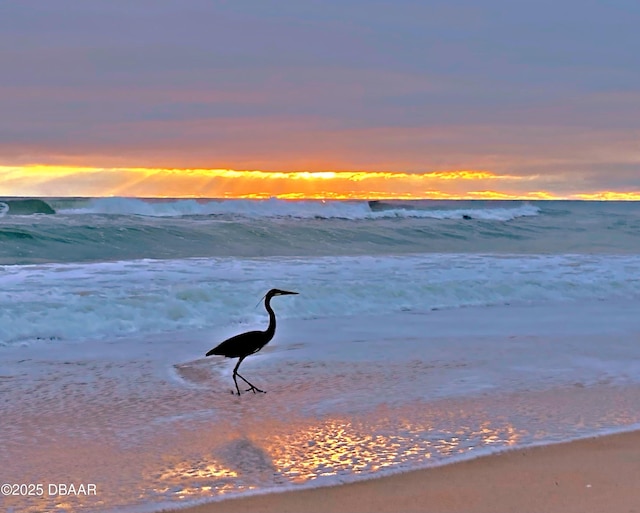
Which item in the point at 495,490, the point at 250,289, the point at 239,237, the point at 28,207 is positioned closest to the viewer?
the point at 495,490

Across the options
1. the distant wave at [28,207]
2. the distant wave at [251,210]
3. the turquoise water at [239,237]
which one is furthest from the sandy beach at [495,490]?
the distant wave at [28,207]

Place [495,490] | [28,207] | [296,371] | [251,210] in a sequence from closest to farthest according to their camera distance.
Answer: [495,490] < [296,371] < [28,207] < [251,210]

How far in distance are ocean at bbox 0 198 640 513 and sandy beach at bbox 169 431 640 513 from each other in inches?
6.7

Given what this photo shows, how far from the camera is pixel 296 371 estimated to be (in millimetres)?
7688

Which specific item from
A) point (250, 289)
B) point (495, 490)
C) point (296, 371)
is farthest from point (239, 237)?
point (495, 490)

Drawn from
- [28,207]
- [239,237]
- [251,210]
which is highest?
[251,210]

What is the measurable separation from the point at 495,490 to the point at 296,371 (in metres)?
3.44

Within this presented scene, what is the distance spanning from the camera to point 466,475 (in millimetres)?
4664

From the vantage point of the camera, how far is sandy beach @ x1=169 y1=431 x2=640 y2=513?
13.8 feet

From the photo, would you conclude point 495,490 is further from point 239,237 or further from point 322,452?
point 239,237

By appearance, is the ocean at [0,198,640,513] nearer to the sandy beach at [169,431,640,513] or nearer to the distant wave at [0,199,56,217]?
the sandy beach at [169,431,640,513]

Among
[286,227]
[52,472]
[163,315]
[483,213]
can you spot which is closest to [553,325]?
[163,315]

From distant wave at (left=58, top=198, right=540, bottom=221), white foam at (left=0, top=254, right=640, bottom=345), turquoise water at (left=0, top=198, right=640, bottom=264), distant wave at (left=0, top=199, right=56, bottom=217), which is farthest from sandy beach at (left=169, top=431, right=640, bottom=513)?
distant wave at (left=0, top=199, right=56, bottom=217)

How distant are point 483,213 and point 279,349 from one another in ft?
144
